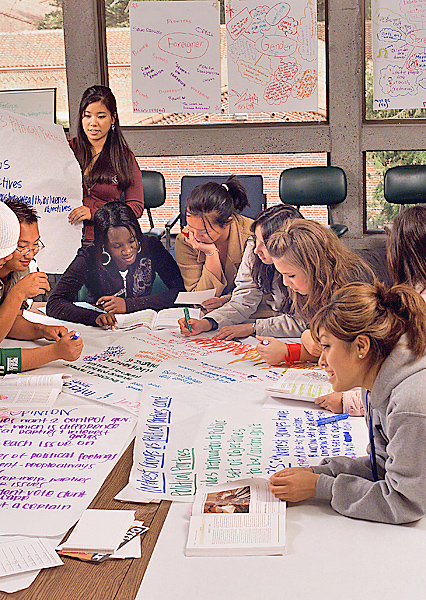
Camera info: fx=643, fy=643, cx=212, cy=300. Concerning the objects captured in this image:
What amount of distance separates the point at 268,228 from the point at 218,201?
0.48m

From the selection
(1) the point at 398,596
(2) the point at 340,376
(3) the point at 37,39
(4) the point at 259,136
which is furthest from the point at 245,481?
(3) the point at 37,39

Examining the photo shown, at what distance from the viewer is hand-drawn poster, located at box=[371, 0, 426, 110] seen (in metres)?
4.46

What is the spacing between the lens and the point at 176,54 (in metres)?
4.55

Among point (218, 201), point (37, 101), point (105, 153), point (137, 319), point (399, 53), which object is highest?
point (399, 53)

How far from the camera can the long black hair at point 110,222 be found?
293 cm

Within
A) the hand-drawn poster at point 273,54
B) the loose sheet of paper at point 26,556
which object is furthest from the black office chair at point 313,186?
the loose sheet of paper at point 26,556

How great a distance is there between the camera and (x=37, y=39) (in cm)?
482

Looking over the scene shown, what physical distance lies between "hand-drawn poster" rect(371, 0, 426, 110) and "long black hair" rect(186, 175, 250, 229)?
216 centimetres

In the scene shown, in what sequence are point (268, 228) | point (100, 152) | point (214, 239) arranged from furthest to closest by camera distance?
1. point (100, 152)
2. point (214, 239)
3. point (268, 228)

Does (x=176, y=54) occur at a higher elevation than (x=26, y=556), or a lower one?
higher

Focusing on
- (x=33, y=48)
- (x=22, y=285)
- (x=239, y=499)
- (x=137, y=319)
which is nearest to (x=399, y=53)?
(x=33, y=48)

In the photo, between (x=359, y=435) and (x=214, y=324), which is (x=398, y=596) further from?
(x=214, y=324)

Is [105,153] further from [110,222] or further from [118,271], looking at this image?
[118,271]

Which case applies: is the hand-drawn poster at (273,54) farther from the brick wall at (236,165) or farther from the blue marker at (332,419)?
the blue marker at (332,419)
